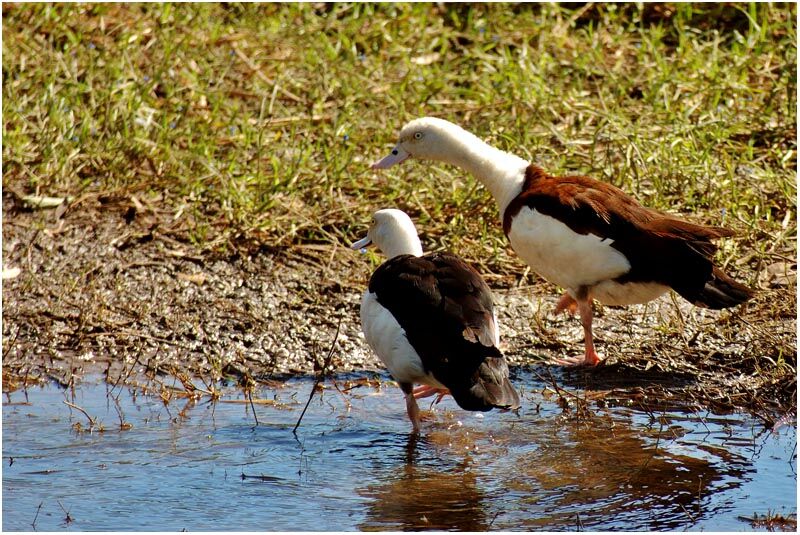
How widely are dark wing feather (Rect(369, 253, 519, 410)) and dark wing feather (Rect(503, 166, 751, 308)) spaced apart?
0.70 m

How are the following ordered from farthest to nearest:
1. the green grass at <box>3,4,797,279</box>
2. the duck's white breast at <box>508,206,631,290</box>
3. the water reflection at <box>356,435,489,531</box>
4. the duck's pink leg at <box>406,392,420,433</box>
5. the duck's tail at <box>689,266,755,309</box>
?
the green grass at <box>3,4,797,279</box> → the duck's white breast at <box>508,206,631,290</box> → the duck's tail at <box>689,266,755,309</box> → the duck's pink leg at <box>406,392,420,433</box> → the water reflection at <box>356,435,489,531</box>

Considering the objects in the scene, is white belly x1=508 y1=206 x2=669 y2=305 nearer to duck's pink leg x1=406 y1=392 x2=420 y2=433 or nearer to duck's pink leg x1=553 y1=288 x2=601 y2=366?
duck's pink leg x1=553 y1=288 x2=601 y2=366

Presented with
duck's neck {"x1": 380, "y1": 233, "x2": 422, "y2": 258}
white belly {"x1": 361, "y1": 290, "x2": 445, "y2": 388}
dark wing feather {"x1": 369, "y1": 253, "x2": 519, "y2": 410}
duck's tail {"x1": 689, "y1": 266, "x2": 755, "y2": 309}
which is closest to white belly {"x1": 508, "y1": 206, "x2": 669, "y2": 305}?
duck's tail {"x1": 689, "y1": 266, "x2": 755, "y2": 309}

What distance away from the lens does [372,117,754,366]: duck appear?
5.54 metres

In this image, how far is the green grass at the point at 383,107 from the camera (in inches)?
290

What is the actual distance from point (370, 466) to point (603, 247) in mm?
1607

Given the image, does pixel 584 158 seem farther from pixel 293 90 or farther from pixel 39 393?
pixel 39 393

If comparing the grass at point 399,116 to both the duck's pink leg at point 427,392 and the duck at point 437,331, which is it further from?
the duck at point 437,331

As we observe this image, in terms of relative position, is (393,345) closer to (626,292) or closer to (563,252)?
(563,252)

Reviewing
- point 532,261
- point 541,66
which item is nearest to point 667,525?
point 532,261

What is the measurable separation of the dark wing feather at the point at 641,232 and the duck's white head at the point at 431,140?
0.74 metres

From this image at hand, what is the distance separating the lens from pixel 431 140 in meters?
6.62

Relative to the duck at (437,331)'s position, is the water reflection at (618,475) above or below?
below

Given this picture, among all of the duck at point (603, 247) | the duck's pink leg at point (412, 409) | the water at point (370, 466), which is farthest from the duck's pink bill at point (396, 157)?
the duck's pink leg at point (412, 409)
